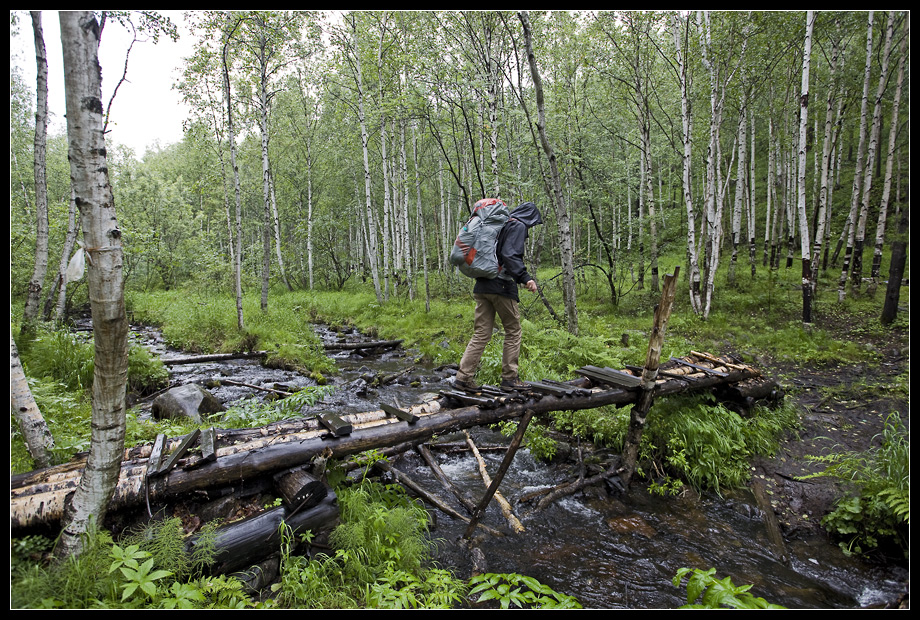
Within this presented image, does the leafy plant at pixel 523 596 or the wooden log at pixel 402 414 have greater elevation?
the wooden log at pixel 402 414

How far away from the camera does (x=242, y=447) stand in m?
3.87

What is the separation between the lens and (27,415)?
12.0ft

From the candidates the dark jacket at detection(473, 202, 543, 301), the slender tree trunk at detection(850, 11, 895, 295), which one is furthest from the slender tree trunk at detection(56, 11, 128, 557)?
the slender tree trunk at detection(850, 11, 895, 295)

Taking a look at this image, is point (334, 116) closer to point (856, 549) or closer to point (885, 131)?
point (856, 549)

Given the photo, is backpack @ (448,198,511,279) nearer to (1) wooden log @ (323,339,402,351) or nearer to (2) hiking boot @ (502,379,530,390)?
(2) hiking boot @ (502,379,530,390)

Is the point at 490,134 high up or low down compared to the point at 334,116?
down

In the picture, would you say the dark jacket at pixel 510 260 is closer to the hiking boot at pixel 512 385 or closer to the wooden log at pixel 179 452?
the hiking boot at pixel 512 385

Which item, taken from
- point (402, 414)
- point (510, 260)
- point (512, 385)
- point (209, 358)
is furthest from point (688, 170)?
point (209, 358)

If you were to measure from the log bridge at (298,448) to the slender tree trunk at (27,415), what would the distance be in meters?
0.51

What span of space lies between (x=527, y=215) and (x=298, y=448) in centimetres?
367

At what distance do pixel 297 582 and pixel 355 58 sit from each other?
61.5 feet

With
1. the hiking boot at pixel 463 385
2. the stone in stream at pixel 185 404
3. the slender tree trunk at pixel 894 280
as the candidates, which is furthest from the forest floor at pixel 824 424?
the stone in stream at pixel 185 404

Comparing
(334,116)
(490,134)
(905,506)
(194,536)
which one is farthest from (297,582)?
(334,116)

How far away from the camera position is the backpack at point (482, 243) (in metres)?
4.88
